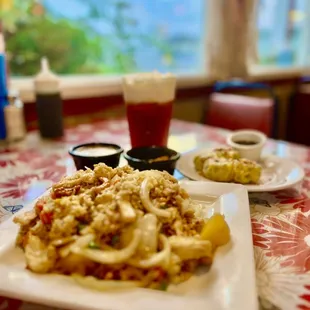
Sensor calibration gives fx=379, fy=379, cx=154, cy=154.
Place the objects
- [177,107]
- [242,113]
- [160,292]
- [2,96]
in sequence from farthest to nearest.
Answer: [177,107] < [242,113] < [2,96] < [160,292]

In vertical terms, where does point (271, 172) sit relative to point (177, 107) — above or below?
above

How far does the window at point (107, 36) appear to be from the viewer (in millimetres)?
2260

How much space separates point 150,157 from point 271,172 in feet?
1.28

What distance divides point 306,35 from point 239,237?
14.0 feet

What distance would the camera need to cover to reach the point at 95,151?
3.71ft

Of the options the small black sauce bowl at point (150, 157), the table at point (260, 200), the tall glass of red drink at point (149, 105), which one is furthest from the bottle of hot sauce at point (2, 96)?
the small black sauce bowl at point (150, 157)

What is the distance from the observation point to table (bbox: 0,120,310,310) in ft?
2.05

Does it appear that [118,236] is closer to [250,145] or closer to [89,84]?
[250,145]

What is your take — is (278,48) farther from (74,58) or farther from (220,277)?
(220,277)

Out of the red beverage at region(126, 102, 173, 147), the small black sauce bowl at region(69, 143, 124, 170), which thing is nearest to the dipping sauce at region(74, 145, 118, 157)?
the small black sauce bowl at region(69, 143, 124, 170)

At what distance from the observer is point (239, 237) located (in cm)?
68

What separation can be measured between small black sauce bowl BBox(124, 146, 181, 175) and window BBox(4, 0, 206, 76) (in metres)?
1.43

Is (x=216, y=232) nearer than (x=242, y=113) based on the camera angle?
Yes

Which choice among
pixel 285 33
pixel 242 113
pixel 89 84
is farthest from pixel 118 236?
pixel 285 33
